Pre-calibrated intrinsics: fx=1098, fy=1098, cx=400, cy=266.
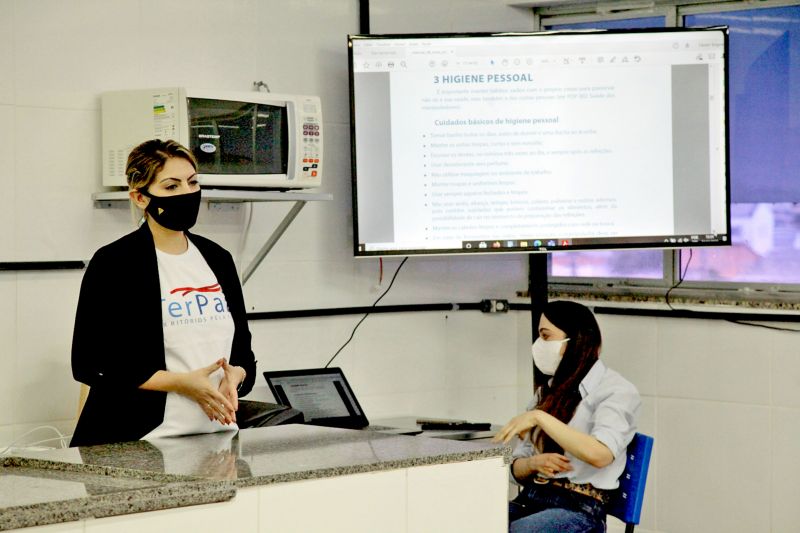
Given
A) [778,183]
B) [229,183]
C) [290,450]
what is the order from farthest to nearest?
1. [778,183]
2. [229,183]
3. [290,450]

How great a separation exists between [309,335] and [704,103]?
1587 millimetres

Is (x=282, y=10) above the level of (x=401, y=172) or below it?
above

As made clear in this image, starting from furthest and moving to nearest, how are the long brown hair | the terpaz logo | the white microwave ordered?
the white microwave
the long brown hair
the terpaz logo

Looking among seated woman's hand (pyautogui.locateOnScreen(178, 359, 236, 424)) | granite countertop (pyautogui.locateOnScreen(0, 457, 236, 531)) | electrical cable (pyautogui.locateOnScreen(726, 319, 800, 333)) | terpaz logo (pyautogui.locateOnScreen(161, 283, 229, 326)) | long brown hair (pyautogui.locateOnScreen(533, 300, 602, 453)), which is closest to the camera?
granite countertop (pyautogui.locateOnScreen(0, 457, 236, 531))

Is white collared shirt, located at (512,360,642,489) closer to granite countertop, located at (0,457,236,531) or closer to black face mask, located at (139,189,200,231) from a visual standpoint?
black face mask, located at (139,189,200,231)

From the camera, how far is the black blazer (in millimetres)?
2350

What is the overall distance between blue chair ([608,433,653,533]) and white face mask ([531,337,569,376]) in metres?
0.37

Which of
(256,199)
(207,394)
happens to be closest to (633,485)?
(207,394)

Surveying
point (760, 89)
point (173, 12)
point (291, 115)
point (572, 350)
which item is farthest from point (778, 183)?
point (173, 12)

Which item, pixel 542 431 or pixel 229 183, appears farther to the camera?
pixel 229 183

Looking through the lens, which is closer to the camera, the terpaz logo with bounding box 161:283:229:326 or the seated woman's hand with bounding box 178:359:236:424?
the seated woman's hand with bounding box 178:359:236:424

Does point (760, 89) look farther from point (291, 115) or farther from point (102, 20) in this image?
point (102, 20)

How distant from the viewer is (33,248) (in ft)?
10.7

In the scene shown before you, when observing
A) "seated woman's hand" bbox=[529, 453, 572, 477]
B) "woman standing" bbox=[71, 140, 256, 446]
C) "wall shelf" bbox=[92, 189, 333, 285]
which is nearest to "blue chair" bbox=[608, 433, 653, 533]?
"seated woman's hand" bbox=[529, 453, 572, 477]
